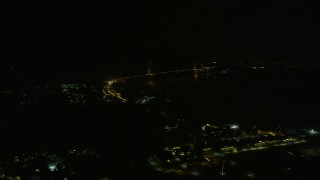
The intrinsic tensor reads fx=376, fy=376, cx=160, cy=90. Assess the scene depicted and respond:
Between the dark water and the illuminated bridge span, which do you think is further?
the illuminated bridge span

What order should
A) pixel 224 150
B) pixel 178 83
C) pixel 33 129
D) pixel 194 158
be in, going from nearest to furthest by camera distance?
pixel 194 158 < pixel 224 150 < pixel 33 129 < pixel 178 83

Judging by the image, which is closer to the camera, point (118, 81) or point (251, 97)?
point (251, 97)

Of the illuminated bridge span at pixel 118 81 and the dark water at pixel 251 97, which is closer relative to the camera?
the dark water at pixel 251 97

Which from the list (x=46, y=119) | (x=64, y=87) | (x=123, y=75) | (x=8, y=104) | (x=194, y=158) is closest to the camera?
(x=194, y=158)

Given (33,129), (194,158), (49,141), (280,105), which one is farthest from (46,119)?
(280,105)

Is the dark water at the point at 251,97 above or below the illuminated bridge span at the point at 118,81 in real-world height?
below

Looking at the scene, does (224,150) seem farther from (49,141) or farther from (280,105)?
(280,105)

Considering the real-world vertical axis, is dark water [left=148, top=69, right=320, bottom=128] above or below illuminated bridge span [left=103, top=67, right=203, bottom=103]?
below

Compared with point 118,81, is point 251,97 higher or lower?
lower
